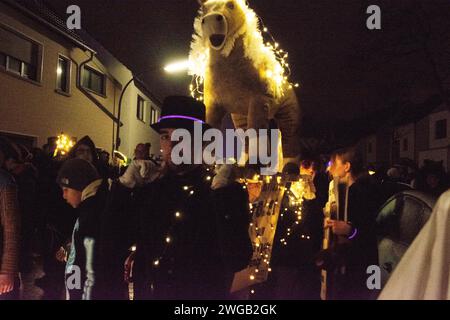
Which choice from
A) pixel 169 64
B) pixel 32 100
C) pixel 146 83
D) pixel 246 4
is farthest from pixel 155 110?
pixel 246 4

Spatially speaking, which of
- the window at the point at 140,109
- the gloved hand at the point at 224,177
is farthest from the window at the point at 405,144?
the gloved hand at the point at 224,177

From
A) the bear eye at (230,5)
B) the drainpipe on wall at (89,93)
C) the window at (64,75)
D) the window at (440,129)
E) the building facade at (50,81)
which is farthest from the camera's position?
the window at (440,129)

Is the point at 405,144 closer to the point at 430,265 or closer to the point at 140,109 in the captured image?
the point at 140,109

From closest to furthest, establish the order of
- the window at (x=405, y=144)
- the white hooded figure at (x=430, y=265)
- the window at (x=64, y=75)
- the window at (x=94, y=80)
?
the white hooded figure at (x=430, y=265) < the window at (x=64, y=75) < the window at (x=94, y=80) < the window at (x=405, y=144)

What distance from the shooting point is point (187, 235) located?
2580mm

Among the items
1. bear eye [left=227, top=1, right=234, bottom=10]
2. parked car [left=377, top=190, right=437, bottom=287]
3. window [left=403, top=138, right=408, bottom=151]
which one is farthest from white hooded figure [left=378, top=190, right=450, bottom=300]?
window [left=403, top=138, right=408, bottom=151]

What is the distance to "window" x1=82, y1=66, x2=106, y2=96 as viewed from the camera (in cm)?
1814

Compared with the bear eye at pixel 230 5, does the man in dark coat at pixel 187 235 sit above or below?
below

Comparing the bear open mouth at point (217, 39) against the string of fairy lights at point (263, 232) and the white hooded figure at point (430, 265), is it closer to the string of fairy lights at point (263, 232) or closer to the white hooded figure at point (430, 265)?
the string of fairy lights at point (263, 232)

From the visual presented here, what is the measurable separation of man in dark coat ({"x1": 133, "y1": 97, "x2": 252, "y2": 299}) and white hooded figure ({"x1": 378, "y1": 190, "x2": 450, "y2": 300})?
1.46 m

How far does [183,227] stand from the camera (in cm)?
260

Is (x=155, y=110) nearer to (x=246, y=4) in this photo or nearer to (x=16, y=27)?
(x=16, y=27)

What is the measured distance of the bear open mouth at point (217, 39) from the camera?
3717mm

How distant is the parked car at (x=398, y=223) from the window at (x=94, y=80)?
16146 mm
